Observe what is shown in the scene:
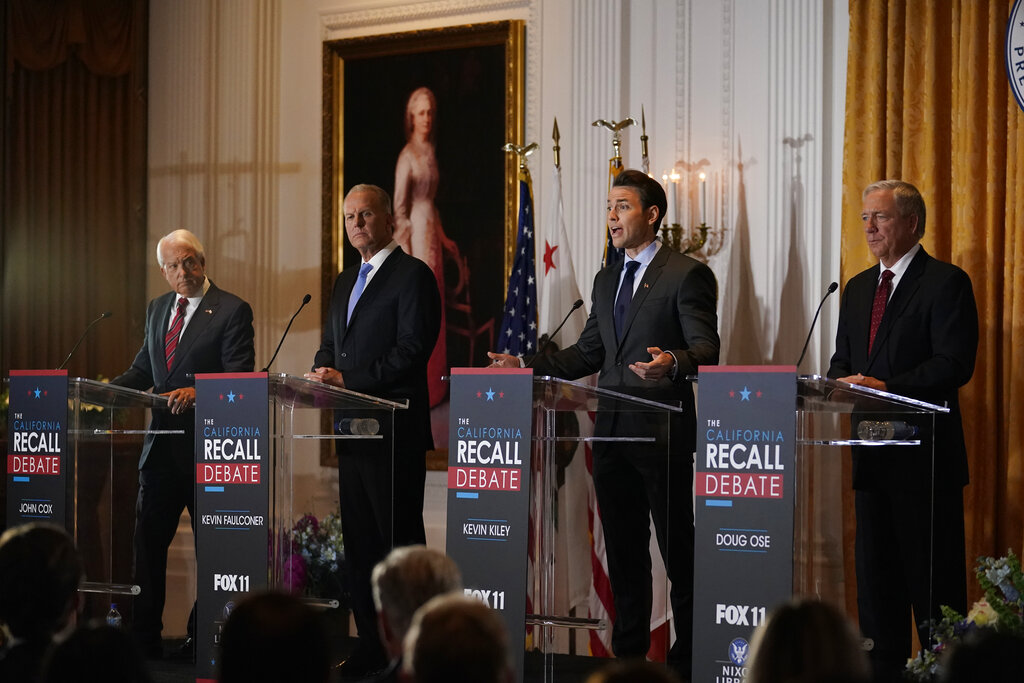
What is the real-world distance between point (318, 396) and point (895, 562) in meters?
2.06

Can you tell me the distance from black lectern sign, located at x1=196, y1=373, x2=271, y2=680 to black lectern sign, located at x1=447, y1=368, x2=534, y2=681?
0.71m

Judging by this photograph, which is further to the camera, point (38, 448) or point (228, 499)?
point (38, 448)

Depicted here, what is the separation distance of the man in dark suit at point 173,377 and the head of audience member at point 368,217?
2.49 ft

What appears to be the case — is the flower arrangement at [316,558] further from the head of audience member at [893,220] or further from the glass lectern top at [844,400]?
the head of audience member at [893,220]

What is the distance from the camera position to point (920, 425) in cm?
368

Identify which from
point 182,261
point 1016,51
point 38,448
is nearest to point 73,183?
point 182,261

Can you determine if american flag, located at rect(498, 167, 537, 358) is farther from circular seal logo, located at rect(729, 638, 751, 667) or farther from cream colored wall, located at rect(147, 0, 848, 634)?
circular seal logo, located at rect(729, 638, 751, 667)

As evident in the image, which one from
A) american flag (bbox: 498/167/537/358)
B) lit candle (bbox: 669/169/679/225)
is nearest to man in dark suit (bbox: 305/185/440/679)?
american flag (bbox: 498/167/537/358)

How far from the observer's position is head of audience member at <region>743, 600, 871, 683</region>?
188cm

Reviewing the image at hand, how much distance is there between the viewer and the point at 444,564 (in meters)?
2.49

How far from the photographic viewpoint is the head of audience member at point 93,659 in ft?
6.27

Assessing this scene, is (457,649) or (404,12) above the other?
(404,12)

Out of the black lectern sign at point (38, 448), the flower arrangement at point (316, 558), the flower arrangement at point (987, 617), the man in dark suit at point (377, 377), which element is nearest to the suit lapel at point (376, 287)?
the man in dark suit at point (377, 377)

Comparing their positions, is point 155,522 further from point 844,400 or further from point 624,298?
point 844,400
